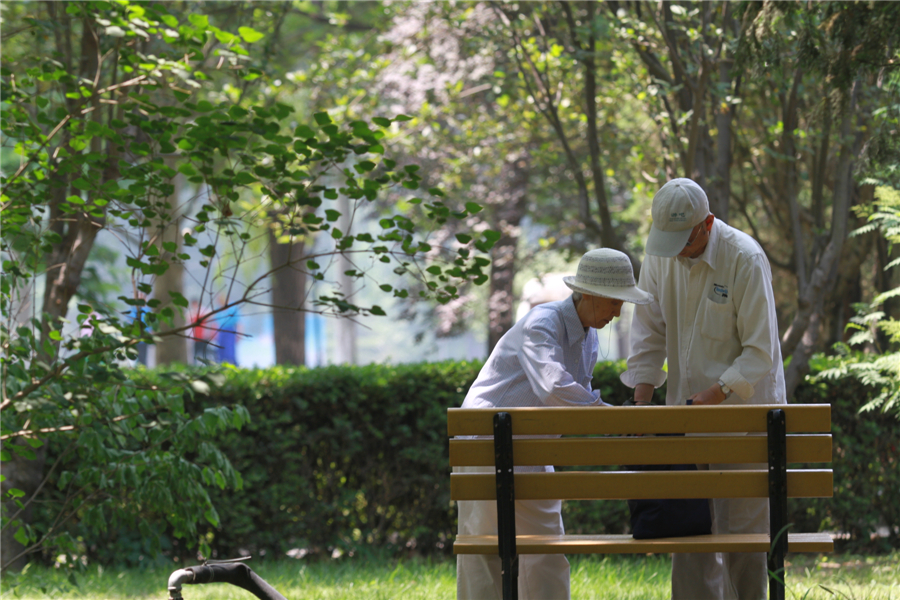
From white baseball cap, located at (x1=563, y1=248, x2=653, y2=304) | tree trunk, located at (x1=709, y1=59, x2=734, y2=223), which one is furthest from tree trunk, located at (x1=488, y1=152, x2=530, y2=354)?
white baseball cap, located at (x1=563, y1=248, x2=653, y2=304)

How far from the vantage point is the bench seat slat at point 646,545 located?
2998mm

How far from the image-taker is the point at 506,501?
117 inches

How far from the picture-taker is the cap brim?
337cm

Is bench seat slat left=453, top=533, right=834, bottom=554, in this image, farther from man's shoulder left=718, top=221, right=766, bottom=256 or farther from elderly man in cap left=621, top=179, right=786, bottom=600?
man's shoulder left=718, top=221, right=766, bottom=256

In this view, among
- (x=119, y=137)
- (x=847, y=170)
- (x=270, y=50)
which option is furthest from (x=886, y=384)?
(x=270, y=50)

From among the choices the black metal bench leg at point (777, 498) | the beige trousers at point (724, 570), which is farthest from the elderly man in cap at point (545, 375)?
the black metal bench leg at point (777, 498)

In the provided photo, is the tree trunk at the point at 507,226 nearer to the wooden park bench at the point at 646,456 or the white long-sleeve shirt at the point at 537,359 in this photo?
the white long-sleeve shirt at the point at 537,359

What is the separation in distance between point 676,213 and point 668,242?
126 millimetres

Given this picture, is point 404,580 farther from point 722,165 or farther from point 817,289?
point 722,165

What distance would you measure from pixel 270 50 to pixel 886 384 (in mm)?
5573

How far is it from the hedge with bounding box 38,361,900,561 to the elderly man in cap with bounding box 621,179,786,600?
8.20 ft

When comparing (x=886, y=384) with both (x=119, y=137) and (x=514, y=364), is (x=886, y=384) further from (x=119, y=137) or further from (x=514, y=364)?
(x=119, y=137)

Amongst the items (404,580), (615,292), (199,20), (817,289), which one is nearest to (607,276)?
(615,292)

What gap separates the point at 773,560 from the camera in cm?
296
